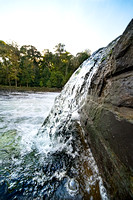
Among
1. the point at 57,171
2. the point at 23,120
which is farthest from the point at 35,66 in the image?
the point at 57,171

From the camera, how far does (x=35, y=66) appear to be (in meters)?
36.2

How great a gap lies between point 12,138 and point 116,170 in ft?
8.19

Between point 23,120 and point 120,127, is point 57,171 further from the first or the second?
point 23,120

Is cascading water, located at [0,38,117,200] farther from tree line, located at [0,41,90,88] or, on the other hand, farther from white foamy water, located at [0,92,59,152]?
tree line, located at [0,41,90,88]

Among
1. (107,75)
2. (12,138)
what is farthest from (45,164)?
(107,75)

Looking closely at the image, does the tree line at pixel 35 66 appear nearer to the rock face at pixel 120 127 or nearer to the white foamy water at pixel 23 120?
the white foamy water at pixel 23 120

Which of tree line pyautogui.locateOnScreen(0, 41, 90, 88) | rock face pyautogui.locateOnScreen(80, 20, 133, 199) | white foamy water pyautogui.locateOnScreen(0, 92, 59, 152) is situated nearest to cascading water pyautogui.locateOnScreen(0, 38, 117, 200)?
rock face pyautogui.locateOnScreen(80, 20, 133, 199)

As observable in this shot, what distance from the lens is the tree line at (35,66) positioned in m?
24.9

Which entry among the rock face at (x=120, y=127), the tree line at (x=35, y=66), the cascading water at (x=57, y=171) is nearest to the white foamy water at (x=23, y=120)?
the cascading water at (x=57, y=171)

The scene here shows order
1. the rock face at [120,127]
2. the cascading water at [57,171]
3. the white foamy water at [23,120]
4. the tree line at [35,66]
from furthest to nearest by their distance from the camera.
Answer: the tree line at [35,66] → the white foamy water at [23,120] → the cascading water at [57,171] → the rock face at [120,127]

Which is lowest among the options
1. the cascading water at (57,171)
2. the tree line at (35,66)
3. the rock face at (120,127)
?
the cascading water at (57,171)

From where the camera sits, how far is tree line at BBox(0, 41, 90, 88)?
24.9m

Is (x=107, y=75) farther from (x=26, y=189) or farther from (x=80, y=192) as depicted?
(x=26, y=189)

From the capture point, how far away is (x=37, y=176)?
4.26ft
